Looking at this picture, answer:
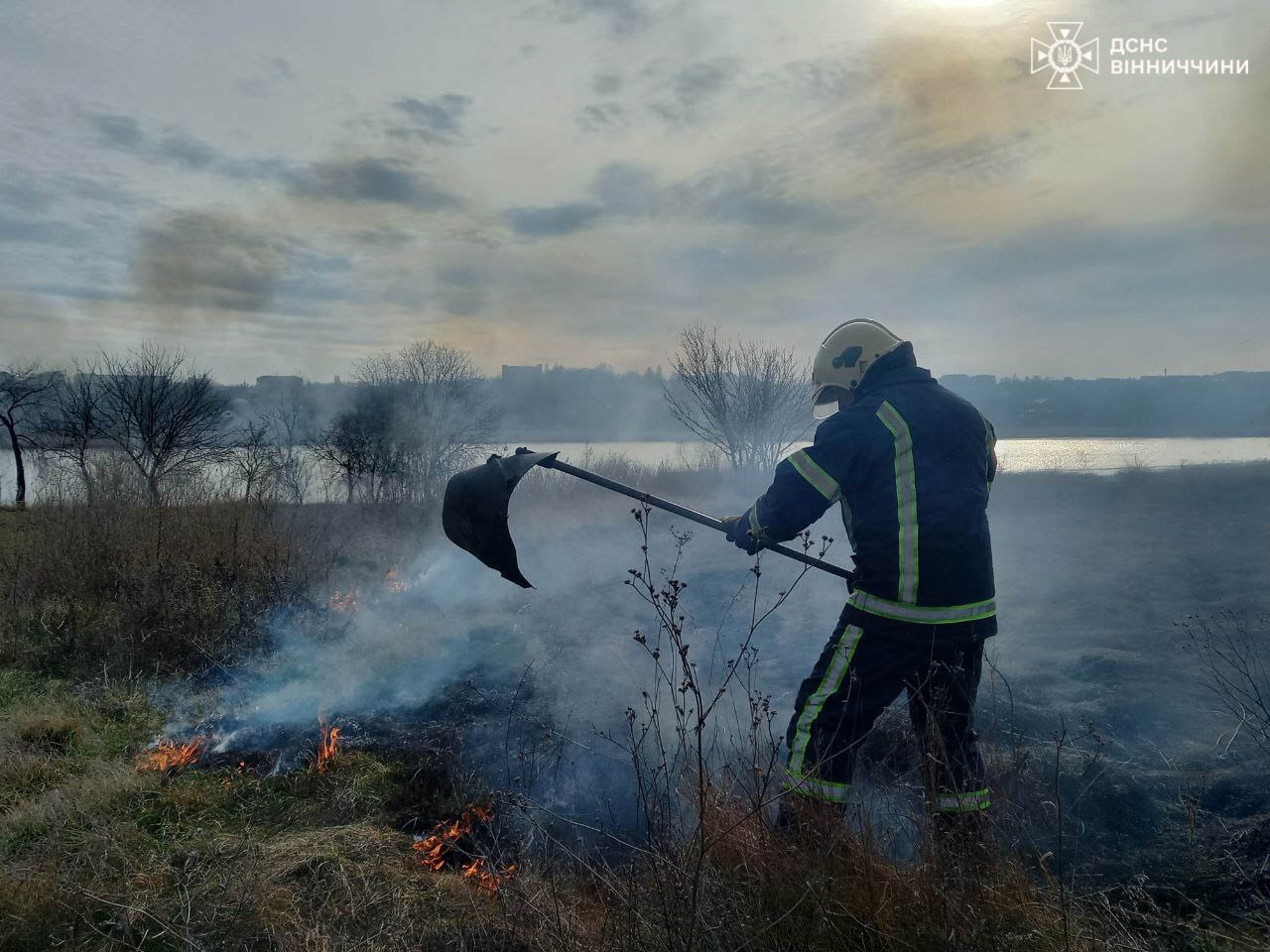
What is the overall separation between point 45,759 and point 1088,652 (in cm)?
783

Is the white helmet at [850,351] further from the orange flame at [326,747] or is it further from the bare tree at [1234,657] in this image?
the orange flame at [326,747]

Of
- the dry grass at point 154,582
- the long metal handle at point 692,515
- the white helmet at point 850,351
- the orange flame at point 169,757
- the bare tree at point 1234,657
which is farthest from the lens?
the dry grass at point 154,582

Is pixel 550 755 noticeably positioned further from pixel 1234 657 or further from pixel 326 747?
pixel 1234 657

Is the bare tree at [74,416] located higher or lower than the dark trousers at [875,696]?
higher

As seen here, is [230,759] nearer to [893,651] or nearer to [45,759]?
[45,759]

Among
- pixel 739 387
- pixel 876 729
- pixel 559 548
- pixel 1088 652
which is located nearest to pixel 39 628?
pixel 559 548

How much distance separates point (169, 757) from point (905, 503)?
5134 mm

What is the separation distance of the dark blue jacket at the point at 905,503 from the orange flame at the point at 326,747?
3613 millimetres

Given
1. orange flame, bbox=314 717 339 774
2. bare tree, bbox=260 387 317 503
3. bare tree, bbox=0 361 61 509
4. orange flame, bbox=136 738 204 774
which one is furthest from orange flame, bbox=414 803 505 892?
bare tree, bbox=0 361 61 509

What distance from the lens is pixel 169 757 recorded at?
5.08 m

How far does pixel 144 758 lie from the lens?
5.13 m

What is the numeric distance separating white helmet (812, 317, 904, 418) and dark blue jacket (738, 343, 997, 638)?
297mm

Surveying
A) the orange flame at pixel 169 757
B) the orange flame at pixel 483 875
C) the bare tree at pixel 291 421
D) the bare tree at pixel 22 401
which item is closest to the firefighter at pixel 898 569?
the orange flame at pixel 483 875

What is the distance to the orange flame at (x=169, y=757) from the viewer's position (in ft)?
16.2
